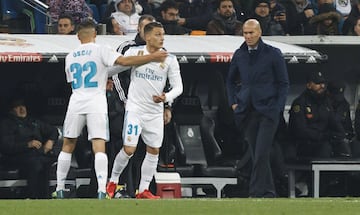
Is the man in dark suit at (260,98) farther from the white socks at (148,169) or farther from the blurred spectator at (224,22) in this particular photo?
the blurred spectator at (224,22)

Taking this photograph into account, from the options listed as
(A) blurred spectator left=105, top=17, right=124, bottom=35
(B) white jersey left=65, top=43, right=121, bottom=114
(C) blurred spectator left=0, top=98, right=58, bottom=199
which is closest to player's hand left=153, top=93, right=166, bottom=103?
(B) white jersey left=65, top=43, right=121, bottom=114

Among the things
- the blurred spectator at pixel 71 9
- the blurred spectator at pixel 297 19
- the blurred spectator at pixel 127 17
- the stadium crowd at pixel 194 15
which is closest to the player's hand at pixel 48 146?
the stadium crowd at pixel 194 15

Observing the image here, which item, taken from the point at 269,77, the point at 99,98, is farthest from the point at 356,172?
the point at 99,98

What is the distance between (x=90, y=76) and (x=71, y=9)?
4.32 meters

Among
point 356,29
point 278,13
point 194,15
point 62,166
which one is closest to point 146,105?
point 62,166

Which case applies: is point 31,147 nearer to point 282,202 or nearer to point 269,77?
point 269,77

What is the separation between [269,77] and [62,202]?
3.56 meters

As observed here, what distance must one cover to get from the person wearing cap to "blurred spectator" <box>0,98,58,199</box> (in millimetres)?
3310

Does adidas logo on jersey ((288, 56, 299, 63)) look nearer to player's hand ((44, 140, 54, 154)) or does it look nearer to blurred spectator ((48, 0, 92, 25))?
blurred spectator ((48, 0, 92, 25))

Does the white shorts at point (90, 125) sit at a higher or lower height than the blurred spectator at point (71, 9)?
lower

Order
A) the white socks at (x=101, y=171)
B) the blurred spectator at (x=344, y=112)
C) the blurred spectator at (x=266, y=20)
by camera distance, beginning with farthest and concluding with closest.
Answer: the blurred spectator at (x=266, y=20), the blurred spectator at (x=344, y=112), the white socks at (x=101, y=171)

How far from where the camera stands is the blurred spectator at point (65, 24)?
18.5 meters

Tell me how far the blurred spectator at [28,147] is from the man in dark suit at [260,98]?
3022mm

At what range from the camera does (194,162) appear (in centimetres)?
1842
